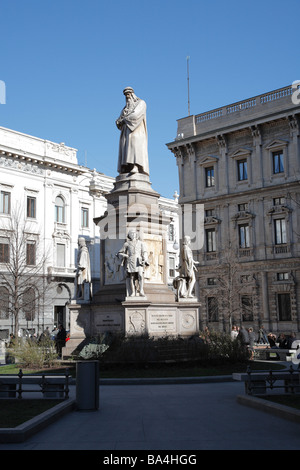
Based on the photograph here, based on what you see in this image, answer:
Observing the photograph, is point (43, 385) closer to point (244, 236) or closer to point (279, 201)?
point (279, 201)

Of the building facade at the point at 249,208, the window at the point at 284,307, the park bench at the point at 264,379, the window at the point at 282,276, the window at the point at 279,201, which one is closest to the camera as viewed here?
the park bench at the point at 264,379

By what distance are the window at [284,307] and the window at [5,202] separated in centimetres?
2457

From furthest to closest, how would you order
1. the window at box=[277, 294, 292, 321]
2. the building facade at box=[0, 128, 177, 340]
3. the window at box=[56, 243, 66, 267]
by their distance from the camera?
the window at box=[56, 243, 66, 267] → the building facade at box=[0, 128, 177, 340] → the window at box=[277, 294, 292, 321]

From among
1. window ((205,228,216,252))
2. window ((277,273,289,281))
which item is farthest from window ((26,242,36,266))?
window ((277,273,289,281))

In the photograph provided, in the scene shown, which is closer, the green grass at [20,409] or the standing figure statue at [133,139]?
the green grass at [20,409]

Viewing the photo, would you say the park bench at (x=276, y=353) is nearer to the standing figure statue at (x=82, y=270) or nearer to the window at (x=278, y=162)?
the standing figure statue at (x=82, y=270)

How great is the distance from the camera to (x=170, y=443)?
24.5 ft

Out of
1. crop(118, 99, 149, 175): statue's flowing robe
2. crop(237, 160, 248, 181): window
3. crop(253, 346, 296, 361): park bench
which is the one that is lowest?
crop(253, 346, 296, 361): park bench

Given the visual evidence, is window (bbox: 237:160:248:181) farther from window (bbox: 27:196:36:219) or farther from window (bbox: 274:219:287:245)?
window (bbox: 27:196:36:219)

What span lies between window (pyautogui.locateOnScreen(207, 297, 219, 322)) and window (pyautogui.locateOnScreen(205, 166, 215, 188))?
10.3 metres

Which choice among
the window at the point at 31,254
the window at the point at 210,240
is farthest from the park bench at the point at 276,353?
the window at the point at 31,254

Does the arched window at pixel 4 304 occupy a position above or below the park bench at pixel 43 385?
above

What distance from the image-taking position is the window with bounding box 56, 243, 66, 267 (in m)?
51.8

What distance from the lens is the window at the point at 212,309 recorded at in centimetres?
4628
